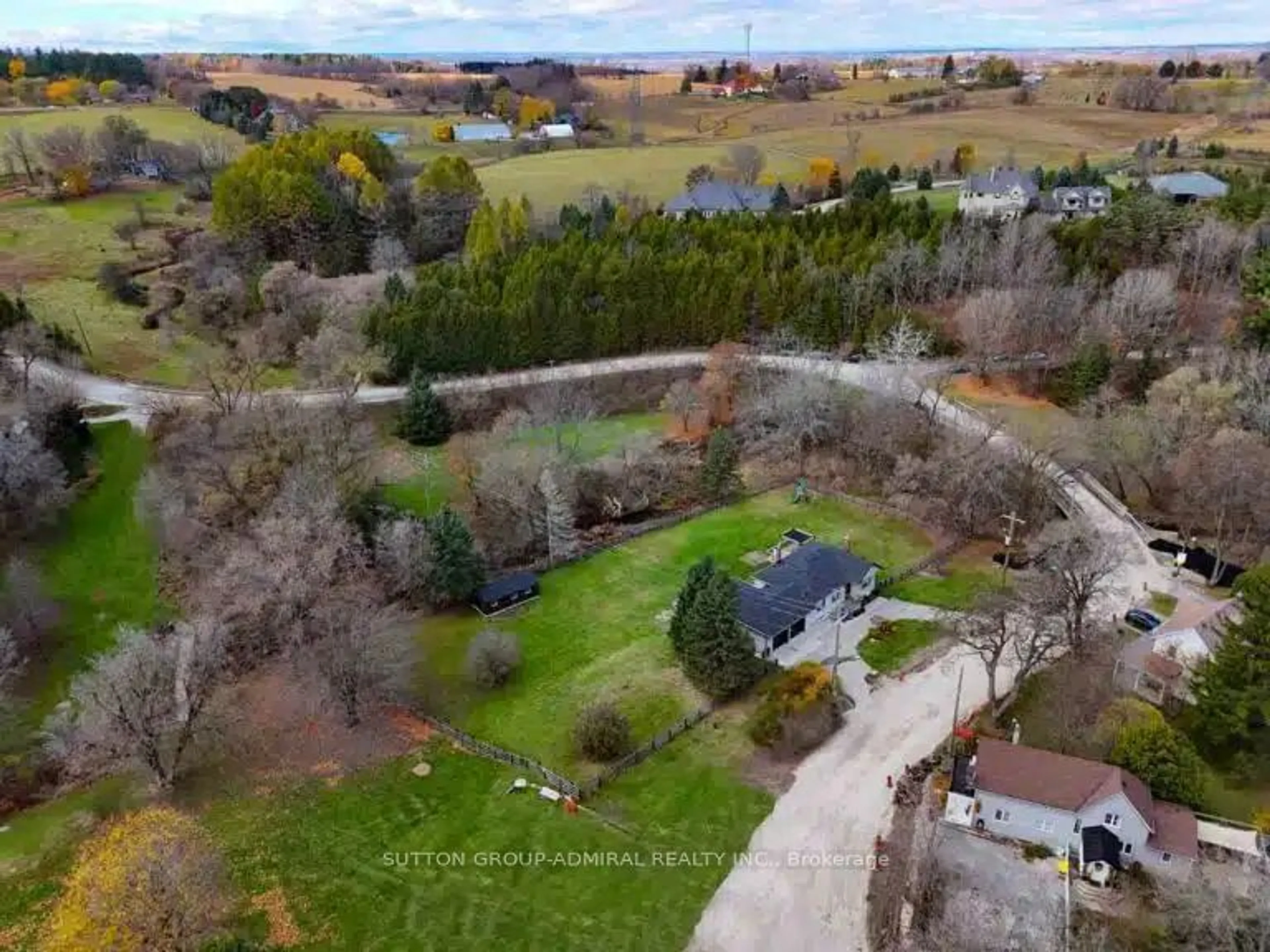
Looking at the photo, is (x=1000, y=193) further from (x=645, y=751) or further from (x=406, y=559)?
(x=645, y=751)

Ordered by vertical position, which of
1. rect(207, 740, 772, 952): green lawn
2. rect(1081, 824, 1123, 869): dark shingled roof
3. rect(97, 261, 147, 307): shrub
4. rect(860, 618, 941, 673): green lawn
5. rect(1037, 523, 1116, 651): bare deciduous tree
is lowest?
rect(207, 740, 772, 952): green lawn

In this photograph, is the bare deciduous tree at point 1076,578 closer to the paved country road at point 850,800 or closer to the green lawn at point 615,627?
the paved country road at point 850,800

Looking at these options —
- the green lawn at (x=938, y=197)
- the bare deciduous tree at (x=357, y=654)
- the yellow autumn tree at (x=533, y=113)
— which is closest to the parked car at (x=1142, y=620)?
the bare deciduous tree at (x=357, y=654)

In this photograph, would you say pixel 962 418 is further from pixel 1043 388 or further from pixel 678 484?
pixel 678 484

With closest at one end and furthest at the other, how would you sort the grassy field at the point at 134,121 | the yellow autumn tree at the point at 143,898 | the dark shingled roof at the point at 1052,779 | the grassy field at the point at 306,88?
→ the yellow autumn tree at the point at 143,898 < the dark shingled roof at the point at 1052,779 < the grassy field at the point at 134,121 < the grassy field at the point at 306,88

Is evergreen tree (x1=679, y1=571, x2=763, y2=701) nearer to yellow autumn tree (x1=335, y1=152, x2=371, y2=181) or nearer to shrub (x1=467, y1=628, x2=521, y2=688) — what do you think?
shrub (x1=467, y1=628, x2=521, y2=688)

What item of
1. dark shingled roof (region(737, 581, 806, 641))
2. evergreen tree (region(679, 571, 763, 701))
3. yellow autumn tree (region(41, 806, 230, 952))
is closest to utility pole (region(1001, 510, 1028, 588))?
dark shingled roof (region(737, 581, 806, 641))
